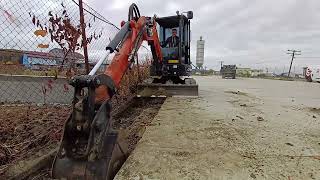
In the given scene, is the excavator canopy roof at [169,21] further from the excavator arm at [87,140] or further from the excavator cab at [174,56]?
the excavator arm at [87,140]

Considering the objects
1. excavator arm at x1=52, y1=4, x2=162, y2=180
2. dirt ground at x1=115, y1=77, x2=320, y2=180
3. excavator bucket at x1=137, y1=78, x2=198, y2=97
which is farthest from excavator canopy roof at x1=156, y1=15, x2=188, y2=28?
excavator arm at x1=52, y1=4, x2=162, y2=180

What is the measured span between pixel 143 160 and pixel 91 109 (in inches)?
31.4

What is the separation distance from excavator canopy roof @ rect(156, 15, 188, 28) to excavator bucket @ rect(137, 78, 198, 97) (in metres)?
2.65

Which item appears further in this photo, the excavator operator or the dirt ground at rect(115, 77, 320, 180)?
the excavator operator

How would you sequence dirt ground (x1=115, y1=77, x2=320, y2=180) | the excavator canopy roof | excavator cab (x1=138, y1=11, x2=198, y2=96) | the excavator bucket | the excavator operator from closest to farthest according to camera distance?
1. dirt ground (x1=115, y1=77, x2=320, y2=180)
2. the excavator bucket
3. excavator cab (x1=138, y1=11, x2=198, y2=96)
4. the excavator canopy roof
5. the excavator operator

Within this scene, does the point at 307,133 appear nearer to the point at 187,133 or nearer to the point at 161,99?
the point at 187,133

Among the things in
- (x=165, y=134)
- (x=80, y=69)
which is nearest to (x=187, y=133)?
(x=165, y=134)

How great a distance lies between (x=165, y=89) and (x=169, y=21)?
2908mm

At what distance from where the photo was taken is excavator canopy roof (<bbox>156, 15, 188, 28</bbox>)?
10.9 m

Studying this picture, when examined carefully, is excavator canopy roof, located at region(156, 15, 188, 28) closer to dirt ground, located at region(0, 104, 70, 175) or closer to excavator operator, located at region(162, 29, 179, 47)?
excavator operator, located at region(162, 29, 179, 47)

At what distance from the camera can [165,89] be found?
30.5ft

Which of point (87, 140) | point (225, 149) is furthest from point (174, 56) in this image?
point (87, 140)

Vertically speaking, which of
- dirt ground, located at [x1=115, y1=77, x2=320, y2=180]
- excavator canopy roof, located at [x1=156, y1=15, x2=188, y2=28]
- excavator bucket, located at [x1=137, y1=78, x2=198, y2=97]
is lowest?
dirt ground, located at [x1=115, y1=77, x2=320, y2=180]

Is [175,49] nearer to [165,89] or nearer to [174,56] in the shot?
[174,56]
